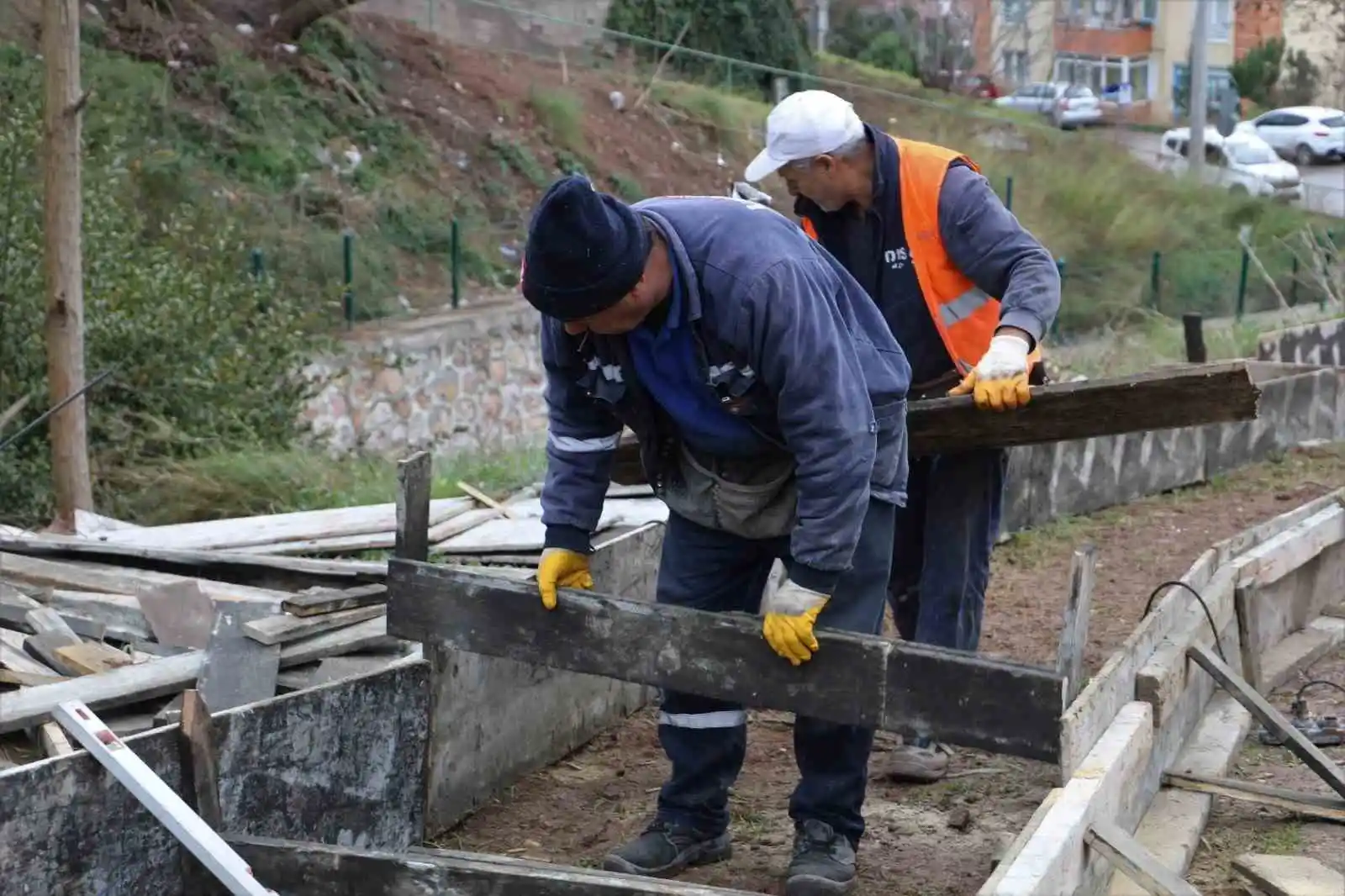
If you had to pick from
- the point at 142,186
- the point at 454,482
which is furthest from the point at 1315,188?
the point at 454,482

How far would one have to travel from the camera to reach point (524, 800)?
5.23 meters

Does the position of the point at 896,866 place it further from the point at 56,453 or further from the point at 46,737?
the point at 56,453

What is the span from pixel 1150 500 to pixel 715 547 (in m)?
6.43

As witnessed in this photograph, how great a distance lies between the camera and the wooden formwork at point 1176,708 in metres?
3.82

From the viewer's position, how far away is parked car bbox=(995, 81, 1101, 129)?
129 ft

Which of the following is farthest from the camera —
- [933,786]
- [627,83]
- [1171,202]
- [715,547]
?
[1171,202]

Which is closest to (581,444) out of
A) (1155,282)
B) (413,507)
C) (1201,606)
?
(413,507)

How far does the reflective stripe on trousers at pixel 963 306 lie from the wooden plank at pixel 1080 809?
1238mm

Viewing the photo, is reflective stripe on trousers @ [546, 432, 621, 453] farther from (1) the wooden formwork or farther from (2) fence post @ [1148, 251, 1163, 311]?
(2) fence post @ [1148, 251, 1163, 311]

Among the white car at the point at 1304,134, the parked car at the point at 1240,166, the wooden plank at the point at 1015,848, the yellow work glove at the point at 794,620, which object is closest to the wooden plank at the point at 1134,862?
the wooden plank at the point at 1015,848

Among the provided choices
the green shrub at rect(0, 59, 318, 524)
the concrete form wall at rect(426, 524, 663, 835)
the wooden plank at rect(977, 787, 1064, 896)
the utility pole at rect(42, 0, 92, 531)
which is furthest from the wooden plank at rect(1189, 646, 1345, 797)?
the green shrub at rect(0, 59, 318, 524)

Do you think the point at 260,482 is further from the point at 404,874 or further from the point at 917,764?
the point at 404,874

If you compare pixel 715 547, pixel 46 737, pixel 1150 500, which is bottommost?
pixel 1150 500

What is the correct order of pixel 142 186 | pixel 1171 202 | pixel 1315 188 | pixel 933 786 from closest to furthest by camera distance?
1. pixel 933 786
2. pixel 142 186
3. pixel 1171 202
4. pixel 1315 188
